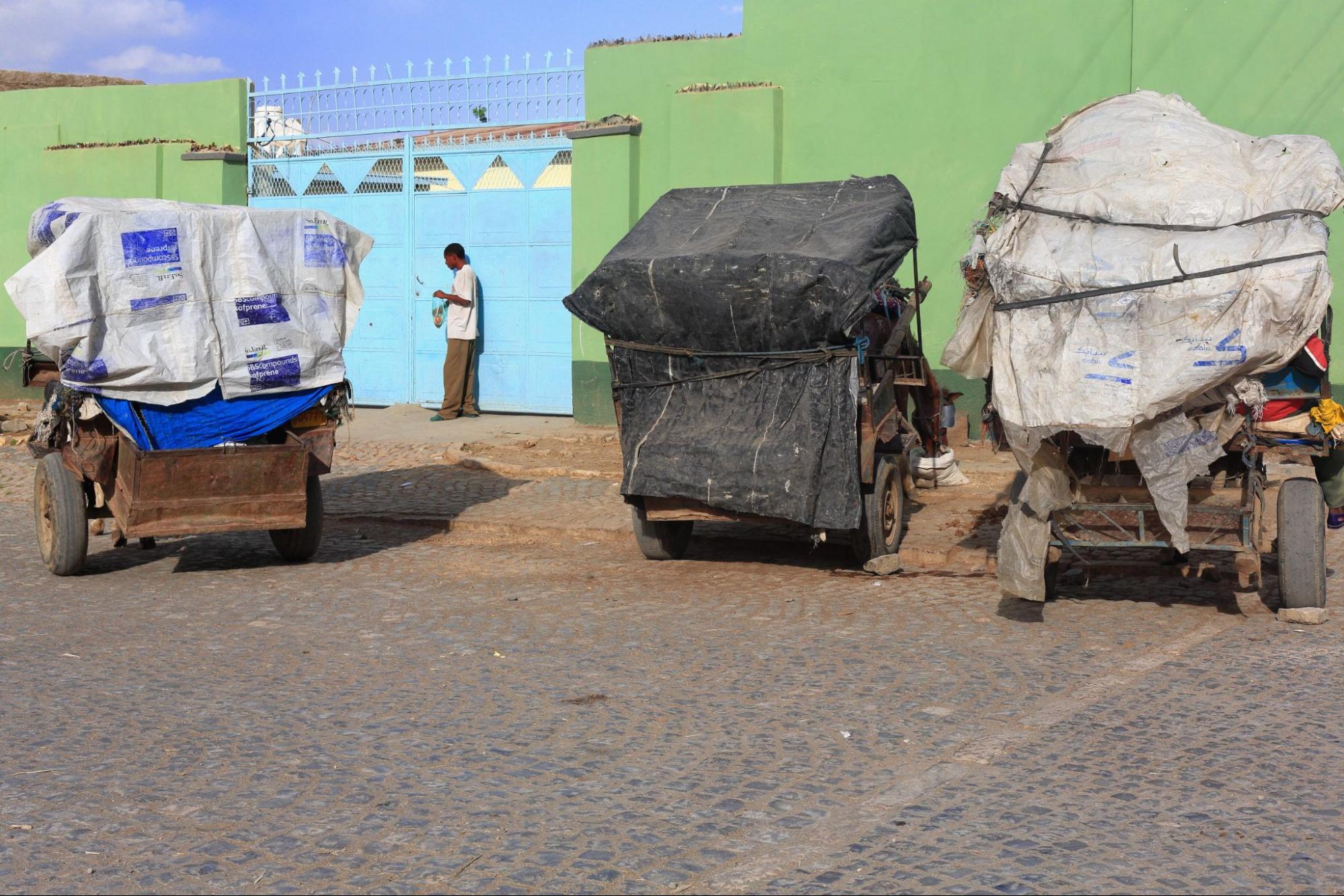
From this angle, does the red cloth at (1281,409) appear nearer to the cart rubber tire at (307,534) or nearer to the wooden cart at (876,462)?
the wooden cart at (876,462)

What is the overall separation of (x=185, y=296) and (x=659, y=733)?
460 cm

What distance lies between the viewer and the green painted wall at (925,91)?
11445 millimetres

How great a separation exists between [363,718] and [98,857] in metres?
1.42

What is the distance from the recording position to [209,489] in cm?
802

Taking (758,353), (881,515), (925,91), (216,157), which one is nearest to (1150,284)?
(758,353)

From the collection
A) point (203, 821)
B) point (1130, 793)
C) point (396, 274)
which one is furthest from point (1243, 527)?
point (396, 274)

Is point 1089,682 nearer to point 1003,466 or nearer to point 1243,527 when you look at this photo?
point 1243,527

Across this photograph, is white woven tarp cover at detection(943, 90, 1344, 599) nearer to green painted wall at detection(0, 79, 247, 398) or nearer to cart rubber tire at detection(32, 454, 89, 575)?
cart rubber tire at detection(32, 454, 89, 575)

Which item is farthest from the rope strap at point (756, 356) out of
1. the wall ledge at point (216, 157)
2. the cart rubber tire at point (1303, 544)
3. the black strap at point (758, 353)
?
the wall ledge at point (216, 157)

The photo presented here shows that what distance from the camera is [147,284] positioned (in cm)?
805

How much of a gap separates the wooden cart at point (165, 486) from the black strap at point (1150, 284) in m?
4.27

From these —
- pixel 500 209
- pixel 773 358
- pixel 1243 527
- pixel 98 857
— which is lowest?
pixel 98 857

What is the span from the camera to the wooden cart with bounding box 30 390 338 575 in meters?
7.87

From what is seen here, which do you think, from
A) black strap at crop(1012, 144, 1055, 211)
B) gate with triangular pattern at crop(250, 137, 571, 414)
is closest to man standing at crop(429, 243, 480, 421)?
gate with triangular pattern at crop(250, 137, 571, 414)
